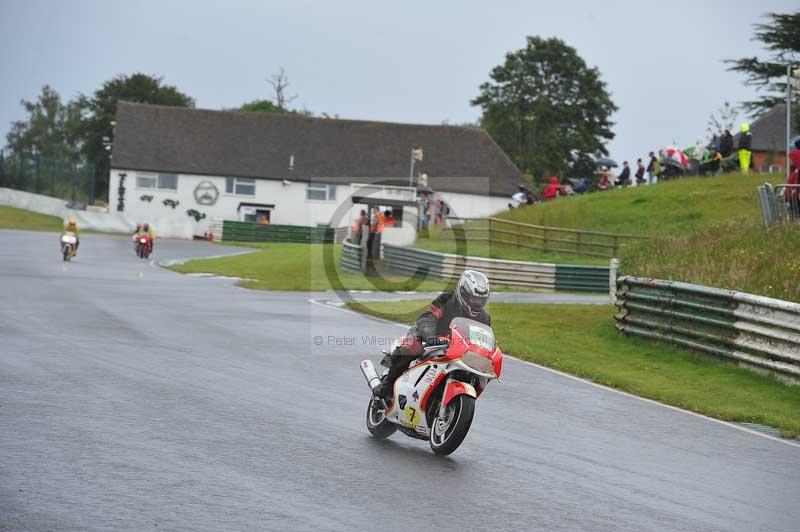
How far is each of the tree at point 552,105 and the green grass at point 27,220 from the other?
37362mm

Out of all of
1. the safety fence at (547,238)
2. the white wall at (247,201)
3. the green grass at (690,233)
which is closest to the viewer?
the green grass at (690,233)

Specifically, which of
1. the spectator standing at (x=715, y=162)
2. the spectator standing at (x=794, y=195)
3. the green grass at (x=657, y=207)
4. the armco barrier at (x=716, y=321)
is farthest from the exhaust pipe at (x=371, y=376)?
the spectator standing at (x=715, y=162)

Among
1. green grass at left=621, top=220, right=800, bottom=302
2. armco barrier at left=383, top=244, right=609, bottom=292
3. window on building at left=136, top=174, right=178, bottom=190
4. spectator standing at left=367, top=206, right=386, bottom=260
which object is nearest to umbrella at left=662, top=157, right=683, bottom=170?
armco barrier at left=383, top=244, right=609, bottom=292

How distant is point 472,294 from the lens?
9828mm

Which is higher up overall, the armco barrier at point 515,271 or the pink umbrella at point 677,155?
the pink umbrella at point 677,155

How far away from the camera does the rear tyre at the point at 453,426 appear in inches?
372

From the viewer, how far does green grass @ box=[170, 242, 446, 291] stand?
36250 mm

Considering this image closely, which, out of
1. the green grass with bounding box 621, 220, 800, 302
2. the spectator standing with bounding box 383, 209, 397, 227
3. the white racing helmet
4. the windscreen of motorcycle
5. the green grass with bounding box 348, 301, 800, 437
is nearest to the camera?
the windscreen of motorcycle

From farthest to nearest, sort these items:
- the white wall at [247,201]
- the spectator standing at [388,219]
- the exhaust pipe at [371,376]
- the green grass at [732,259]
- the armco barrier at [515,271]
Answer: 1. the white wall at [247,201]
2. the spectator standing at [388,219]
3. the armco barrier at [515,271]
4. the green grass at [732,259]
5. the exhaust pipe at [371,376]

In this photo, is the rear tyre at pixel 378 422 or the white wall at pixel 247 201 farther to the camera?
the white wall at pixel 247 201

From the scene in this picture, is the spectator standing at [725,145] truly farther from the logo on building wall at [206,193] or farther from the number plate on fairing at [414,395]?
the logo on building wall at [206,193]

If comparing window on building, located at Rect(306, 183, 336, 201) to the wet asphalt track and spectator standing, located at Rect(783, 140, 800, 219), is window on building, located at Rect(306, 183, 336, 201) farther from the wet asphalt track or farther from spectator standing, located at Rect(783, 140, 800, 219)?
the wet asphalt track

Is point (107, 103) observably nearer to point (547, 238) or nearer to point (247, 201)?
point (247, 201)

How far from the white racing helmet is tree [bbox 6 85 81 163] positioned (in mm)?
137595
